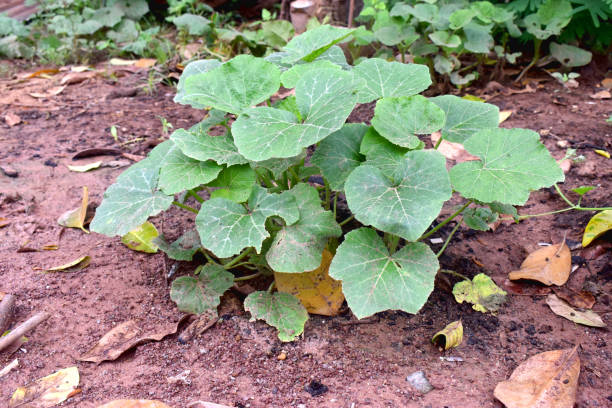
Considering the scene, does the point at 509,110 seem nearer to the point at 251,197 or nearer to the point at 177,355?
the point at 251,197

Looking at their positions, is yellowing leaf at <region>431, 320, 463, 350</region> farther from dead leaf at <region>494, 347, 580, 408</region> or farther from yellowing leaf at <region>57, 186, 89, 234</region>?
yellowing leaf at <region>57, 186, 89, 234</region>

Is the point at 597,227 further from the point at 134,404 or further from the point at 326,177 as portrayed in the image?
the point at 134,404

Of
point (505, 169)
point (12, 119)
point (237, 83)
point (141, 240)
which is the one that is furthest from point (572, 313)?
point (12, 119)

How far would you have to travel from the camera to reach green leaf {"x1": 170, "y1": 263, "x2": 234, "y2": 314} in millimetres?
1629

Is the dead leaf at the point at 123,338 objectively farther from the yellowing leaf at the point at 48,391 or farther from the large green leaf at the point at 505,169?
the large green leaf at the point at 505,169

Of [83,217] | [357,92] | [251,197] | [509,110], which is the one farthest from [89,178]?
[509,110]

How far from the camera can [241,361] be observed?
1480mm

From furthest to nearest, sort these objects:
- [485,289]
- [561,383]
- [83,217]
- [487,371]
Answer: [83,217], [485,289], [487,371], [561,383]

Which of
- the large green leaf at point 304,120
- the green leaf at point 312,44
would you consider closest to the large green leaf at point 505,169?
the large green leaf at point 304,120

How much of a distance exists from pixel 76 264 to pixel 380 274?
3.75 feet

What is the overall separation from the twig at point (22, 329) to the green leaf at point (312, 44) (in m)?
1.16

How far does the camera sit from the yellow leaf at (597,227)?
177 centimetres

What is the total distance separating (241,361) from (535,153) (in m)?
1.06

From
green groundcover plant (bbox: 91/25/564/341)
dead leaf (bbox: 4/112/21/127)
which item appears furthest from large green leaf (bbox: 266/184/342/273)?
dead leaf (bbox: 4/112/21/127)
